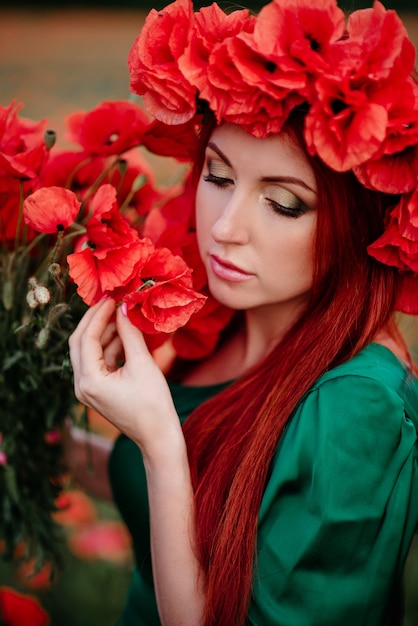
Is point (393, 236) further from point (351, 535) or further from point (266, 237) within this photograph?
point (351, 535)

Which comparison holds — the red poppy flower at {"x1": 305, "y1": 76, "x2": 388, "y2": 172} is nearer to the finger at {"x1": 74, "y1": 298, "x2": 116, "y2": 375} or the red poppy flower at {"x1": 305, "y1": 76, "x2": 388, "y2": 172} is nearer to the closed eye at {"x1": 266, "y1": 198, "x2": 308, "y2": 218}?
the closed eye at {"x1": 266, "y1": 198, "x2": 308, "y2": 218}

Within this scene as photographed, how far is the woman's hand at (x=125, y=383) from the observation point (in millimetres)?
1143

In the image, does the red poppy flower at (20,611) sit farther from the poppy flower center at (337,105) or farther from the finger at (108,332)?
the poppy flower center at (337,105)

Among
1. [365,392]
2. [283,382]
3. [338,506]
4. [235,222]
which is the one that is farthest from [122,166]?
[338,506]

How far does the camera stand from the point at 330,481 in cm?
105

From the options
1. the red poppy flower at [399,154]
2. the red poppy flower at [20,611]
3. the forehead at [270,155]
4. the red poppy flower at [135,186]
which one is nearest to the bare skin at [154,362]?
the forehead at [270,155]

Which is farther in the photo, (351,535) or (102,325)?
(102,325)

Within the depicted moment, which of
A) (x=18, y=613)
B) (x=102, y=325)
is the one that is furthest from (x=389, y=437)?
(x=18, y=613)

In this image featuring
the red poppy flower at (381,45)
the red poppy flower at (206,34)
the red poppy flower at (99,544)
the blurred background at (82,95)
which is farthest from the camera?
the red poppy flower at (99,544)

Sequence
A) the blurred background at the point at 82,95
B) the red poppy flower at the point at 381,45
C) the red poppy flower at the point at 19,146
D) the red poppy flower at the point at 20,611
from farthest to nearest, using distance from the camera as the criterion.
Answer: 1. the blurred background at the point at 82,95
2. the red poppy flower at the point at 20,611
3. the red poppy flower at the point at 19,146
4. the red poppy flower at the point at 381,45

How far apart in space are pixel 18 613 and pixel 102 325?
963 mm

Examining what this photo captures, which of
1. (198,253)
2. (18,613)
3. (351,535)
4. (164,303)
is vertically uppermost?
(164,303)

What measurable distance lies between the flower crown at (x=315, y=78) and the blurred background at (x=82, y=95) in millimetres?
1053

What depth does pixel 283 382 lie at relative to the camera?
48.1 inches
